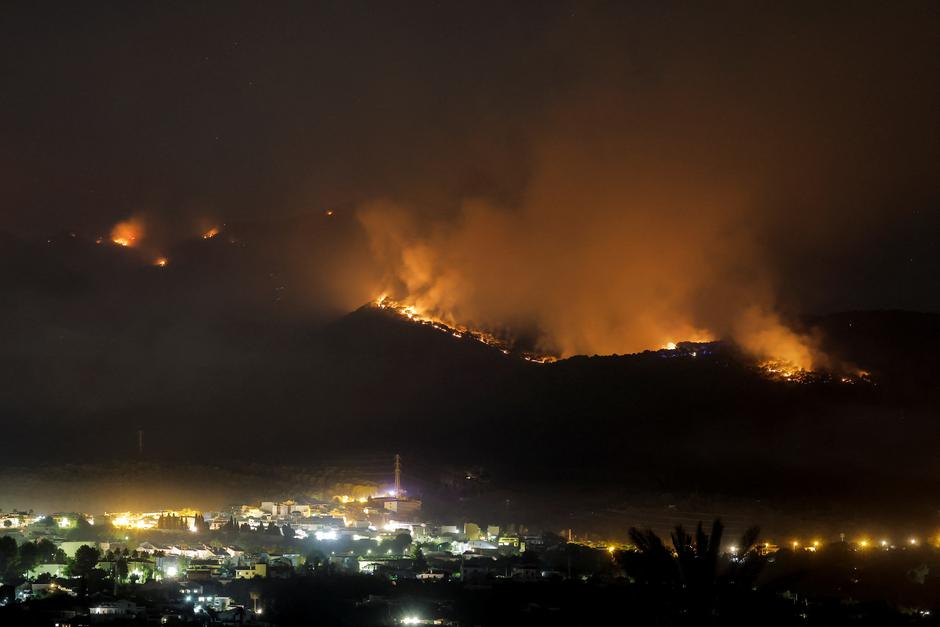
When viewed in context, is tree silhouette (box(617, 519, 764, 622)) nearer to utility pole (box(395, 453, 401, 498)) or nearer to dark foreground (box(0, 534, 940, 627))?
dark foreground (box(0, 534, 940, 627))

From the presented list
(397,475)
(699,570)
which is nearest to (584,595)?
(699,570)

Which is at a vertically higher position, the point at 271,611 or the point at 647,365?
the point at 647,365

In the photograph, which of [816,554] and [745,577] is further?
[816,554]

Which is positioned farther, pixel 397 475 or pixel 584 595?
pixel 397 475

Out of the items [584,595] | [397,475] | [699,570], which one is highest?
[397,475]

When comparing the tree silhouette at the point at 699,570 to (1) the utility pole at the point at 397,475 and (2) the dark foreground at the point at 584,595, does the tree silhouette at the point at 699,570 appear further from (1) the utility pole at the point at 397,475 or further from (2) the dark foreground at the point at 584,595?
(1) the utility pole at the point at 397,475

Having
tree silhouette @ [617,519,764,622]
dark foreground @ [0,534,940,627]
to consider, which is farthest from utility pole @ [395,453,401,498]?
tree silhouette @ [617,519,764,622]

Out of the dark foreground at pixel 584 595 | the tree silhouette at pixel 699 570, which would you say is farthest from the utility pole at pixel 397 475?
the tree silhouette at pixel 699 570

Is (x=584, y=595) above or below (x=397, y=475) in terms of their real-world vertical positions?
below

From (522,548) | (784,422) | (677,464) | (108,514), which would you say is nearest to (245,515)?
(108,514)

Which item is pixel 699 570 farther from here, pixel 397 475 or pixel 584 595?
pixel 397 475

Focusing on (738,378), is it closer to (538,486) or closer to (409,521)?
(538,486)
